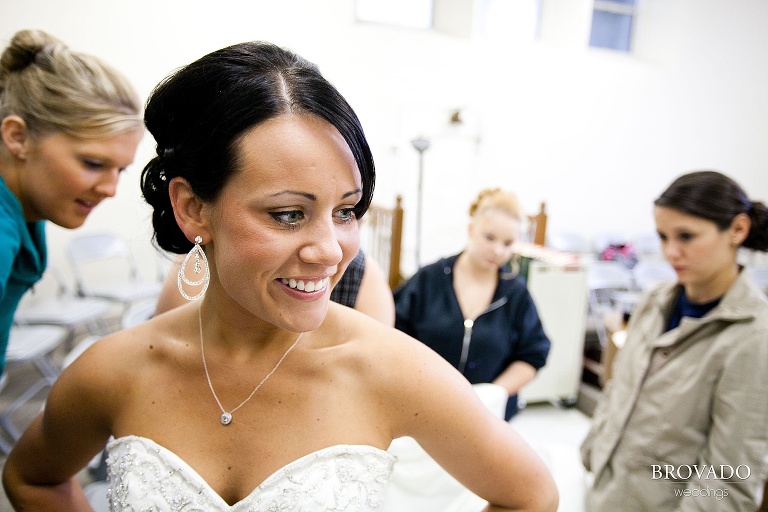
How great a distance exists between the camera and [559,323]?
12.1 feet

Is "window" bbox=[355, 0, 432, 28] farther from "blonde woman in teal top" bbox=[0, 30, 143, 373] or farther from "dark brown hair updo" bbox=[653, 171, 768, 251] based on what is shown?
"blonde woman in teal top" bbox=[0, 30, 143, 373]

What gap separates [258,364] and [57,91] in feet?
2.72

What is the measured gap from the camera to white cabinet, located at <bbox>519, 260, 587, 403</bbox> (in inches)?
141

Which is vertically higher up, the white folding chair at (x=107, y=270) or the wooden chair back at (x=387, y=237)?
the wooden chair back at (x=387, y=237)

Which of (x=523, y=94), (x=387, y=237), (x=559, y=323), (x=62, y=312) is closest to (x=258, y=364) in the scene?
(x=559, y=323)

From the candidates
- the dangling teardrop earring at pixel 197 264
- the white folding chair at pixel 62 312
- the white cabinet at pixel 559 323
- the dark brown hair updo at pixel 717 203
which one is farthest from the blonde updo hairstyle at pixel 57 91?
Result: the white cabinet at pixel 559 323

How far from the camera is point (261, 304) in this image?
761 millimetres

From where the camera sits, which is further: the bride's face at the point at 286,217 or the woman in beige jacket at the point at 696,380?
the woman in beige jacket at the point at 696,380

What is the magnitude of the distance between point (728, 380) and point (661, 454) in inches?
12.3

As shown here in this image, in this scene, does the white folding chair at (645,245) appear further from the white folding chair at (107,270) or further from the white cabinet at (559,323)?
the white folding chair at (107,270)

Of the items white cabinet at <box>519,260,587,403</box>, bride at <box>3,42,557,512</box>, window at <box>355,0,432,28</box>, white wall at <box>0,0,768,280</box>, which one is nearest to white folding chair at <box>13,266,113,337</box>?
white wall at <box>0,0,768,280</box>

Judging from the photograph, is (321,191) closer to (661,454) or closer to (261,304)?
(261,304)

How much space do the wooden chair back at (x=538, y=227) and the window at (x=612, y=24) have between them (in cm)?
380

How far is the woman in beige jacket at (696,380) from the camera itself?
4.41 ft
